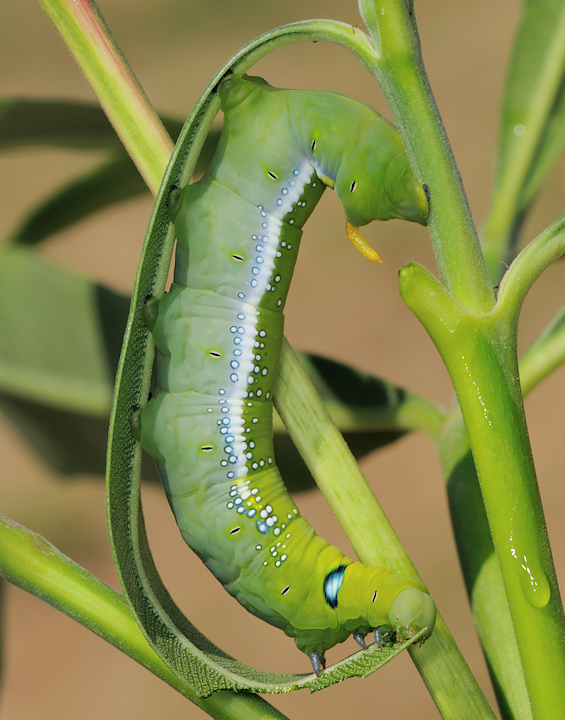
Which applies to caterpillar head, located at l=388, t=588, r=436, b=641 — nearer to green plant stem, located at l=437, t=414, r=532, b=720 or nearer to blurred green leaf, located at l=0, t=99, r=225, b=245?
green plant stem, located at l=437, t=414, r=532, b=720

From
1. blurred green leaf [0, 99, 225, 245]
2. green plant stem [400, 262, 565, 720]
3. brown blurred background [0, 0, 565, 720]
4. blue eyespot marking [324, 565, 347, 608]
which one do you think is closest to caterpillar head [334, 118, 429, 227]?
green plant stem [400, 262, 565, 720]

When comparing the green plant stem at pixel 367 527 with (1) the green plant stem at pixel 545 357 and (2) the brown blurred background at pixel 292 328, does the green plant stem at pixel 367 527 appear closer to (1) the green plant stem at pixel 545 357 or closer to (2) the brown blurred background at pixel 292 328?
(1) the green plant stem at pixel 545 357

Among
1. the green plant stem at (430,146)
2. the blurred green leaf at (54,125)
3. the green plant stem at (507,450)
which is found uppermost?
the blurred green leaf at (54,125)

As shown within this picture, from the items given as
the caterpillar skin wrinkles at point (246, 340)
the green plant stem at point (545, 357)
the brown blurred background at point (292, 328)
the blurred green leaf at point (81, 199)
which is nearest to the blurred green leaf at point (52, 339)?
the blurred green leaf at point (81, 199)

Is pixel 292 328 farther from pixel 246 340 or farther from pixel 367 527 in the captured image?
pixel 367 527

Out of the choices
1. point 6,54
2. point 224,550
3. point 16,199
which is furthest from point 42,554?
point 6,54

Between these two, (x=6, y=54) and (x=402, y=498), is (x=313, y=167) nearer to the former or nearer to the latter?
(x=402, y=498)
